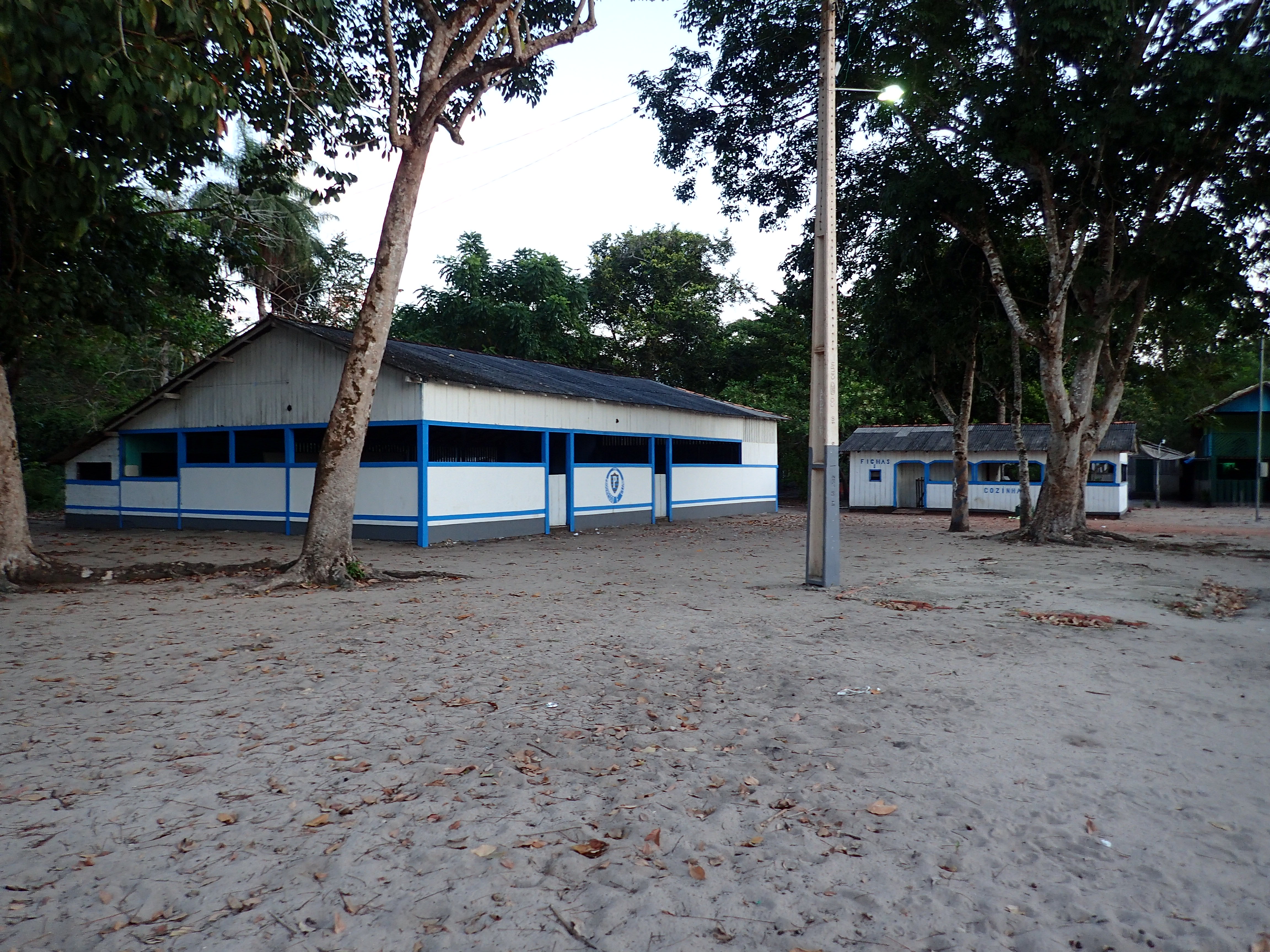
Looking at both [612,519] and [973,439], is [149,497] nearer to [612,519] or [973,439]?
[612,519]

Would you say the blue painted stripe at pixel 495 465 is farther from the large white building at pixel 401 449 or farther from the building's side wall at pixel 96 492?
the building's side wall at pixel 96 492

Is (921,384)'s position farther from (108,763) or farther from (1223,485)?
(1223,485)

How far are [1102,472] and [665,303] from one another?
21320mm

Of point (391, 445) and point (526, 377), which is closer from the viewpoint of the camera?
point (391, 445)

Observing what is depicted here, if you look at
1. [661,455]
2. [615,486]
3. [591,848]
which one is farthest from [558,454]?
[591,848]

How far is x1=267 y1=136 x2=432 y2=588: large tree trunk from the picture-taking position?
11109 mm

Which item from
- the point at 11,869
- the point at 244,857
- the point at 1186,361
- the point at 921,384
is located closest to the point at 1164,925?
the point at 244,857

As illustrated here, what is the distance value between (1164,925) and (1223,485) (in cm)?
4450

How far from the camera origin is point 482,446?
60.4 feet

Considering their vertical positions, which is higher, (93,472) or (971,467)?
(971,467)

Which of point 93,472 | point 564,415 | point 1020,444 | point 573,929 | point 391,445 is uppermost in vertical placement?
point 564,415

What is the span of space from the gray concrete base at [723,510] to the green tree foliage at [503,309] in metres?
13.0

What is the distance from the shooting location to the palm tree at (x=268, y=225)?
46.8 feet

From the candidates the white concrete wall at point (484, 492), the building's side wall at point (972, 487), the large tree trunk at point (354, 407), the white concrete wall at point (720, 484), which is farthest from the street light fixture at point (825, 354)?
the building's side wall at point (972, 487)
